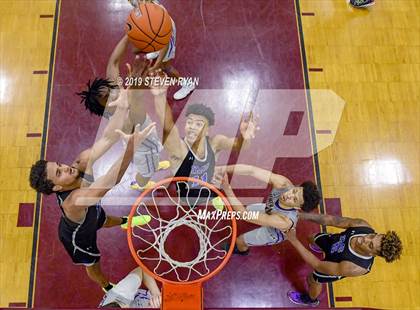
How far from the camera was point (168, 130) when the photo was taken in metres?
5.00

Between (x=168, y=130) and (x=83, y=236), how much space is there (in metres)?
1.46

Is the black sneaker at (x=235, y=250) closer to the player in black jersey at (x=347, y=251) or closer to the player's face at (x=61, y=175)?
the player in black jersey at (x=347, y=251)

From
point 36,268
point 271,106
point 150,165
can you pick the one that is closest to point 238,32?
point 271,106

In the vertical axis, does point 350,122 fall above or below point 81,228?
above

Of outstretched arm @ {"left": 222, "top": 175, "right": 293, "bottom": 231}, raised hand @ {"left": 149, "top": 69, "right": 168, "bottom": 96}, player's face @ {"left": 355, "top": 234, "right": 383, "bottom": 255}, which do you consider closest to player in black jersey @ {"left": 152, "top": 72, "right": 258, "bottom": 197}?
outstretched arm @ {"left": 222, "top": 175, "right": 293, "bottom": 231}

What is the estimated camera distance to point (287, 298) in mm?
4848

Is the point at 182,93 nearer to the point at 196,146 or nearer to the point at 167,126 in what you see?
the point at 167,126

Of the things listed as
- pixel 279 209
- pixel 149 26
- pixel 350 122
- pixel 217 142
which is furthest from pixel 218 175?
pixel 350 122

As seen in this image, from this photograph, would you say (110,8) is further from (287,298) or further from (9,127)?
(287,298)

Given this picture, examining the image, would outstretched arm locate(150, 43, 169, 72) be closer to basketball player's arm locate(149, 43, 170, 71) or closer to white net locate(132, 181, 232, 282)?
basketball player's arm locate(149, 43, 170, 71)

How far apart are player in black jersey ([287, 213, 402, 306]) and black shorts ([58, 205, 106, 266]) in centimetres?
182

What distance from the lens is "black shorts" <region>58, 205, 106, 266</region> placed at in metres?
4.12

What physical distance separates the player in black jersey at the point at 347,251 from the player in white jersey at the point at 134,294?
4.67 ft

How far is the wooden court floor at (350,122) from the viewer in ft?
16.3
